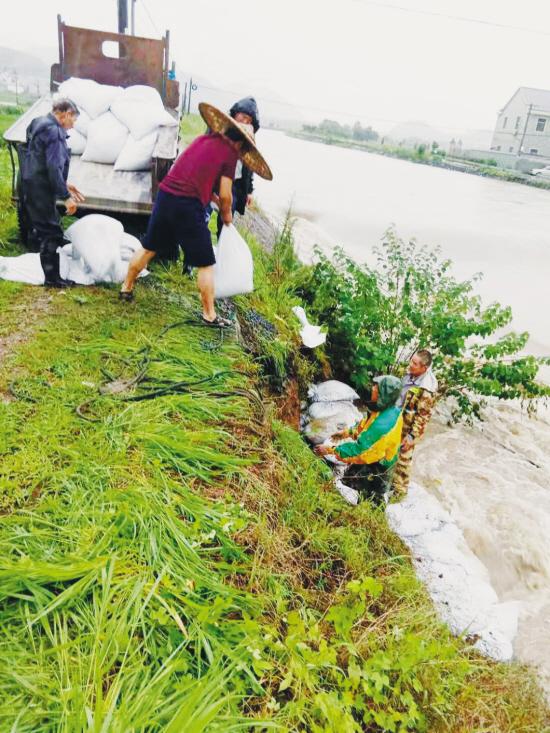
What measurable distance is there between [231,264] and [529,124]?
176 ft

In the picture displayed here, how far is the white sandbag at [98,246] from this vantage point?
426 cm

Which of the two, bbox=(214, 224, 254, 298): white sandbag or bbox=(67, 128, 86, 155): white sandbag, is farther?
bbox=(67, 128, 86, 155): white sandbag

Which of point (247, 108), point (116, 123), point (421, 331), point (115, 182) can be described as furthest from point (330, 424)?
point (116, 123)

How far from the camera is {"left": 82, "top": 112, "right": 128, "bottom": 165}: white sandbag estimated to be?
5.27 metres

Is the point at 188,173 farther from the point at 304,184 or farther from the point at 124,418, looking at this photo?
the point at 304,184

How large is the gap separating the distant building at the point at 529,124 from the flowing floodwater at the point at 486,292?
24.3m

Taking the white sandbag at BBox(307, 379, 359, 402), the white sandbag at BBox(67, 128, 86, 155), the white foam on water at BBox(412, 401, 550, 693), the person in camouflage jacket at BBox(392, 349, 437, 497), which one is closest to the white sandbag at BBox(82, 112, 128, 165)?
the white sandbag at BBox(67, 128, 86, 155)

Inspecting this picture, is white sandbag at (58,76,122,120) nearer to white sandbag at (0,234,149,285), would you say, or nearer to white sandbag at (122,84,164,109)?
white sandbag at (122,84,164,109)

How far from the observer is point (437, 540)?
11.0 feet

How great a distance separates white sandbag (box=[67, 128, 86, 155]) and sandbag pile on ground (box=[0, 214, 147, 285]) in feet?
5.33

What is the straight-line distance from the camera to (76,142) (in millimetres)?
5391

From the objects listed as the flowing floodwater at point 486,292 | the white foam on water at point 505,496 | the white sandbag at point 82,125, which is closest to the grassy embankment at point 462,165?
the flowing floodwater at point 486,292

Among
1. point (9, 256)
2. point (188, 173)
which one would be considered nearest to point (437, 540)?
point (188, 173)

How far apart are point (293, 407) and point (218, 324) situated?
1.04m
